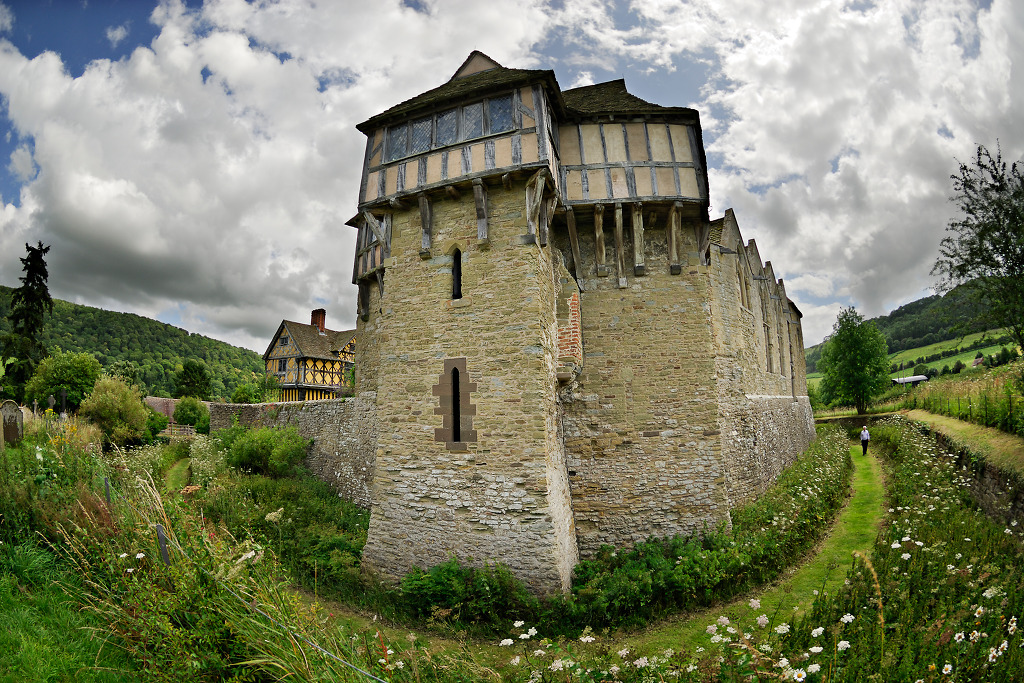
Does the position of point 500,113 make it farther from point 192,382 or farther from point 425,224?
point 192,382

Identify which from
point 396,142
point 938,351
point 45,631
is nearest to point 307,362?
point 396,142

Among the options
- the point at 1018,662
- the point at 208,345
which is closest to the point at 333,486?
the point at 1018,662

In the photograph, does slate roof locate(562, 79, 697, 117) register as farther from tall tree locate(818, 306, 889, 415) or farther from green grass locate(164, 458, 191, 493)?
tall tree locate(818, 306, 889, 415)

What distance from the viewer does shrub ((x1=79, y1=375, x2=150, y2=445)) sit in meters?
19.7

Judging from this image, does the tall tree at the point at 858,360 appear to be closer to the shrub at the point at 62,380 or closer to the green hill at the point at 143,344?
the shrub at the point at 62,380

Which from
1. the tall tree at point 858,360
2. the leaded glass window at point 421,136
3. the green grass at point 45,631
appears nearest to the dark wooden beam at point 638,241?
the leaded glass window at point 421,136

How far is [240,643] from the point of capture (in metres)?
3.90

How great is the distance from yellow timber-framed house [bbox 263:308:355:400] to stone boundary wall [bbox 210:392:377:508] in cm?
1644

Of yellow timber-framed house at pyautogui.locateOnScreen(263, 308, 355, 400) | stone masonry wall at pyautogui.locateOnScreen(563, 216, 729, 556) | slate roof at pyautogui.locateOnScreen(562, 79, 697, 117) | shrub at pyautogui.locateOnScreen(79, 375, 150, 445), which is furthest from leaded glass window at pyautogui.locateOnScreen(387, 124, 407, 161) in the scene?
yellow timber-framed house at pyautogui.locateOnScreen(263, 308, 355, 400)

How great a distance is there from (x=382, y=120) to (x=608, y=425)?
787cm

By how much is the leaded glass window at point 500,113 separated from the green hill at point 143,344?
165ft

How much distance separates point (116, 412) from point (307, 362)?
1252 centimetres

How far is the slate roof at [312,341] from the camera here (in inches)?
1268

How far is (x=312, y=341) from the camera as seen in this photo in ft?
109
